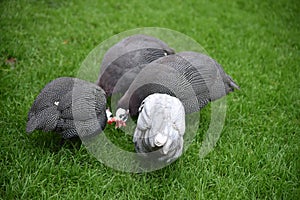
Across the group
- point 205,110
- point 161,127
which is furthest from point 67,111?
point 205,110

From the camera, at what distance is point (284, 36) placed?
388 cm

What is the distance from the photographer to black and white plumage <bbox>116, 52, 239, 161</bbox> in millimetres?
2195

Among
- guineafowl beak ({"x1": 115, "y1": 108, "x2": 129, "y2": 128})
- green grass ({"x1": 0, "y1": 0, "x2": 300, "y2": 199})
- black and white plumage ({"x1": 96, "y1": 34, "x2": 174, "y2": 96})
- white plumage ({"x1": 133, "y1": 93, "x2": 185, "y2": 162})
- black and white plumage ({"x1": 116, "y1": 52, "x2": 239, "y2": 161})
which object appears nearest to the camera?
white plumage ({"x1": 133, "y1": 93, "x2": 185, "y2": 162})

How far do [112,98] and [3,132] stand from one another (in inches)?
29.1

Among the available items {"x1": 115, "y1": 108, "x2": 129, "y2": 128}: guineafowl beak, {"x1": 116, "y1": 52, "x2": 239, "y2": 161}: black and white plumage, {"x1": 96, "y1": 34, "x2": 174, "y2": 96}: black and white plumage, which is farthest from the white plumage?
{"x1": 96, "y1": 34, "x2": 174, "y2": 96}: black and white plumage

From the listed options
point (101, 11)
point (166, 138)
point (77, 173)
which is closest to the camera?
point (166, 138)

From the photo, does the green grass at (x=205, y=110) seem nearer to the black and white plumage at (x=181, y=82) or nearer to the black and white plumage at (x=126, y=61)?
the black and white plumage at (x=181, y=82)

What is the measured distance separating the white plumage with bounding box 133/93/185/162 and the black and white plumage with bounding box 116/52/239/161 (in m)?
0.18

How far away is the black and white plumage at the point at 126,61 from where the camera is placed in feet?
8.11

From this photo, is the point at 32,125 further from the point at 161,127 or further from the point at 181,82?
the point at 181,82

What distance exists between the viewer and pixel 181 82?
224 cm

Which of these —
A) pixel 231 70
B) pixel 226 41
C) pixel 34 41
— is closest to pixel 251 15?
pixel 226 41

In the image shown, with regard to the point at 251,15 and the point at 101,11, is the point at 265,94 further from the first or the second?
the point at 101,11

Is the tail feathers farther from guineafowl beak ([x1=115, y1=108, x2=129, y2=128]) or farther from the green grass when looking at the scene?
guineafowl beak ([x1=115, y1=108, x2=129, y2=128])
